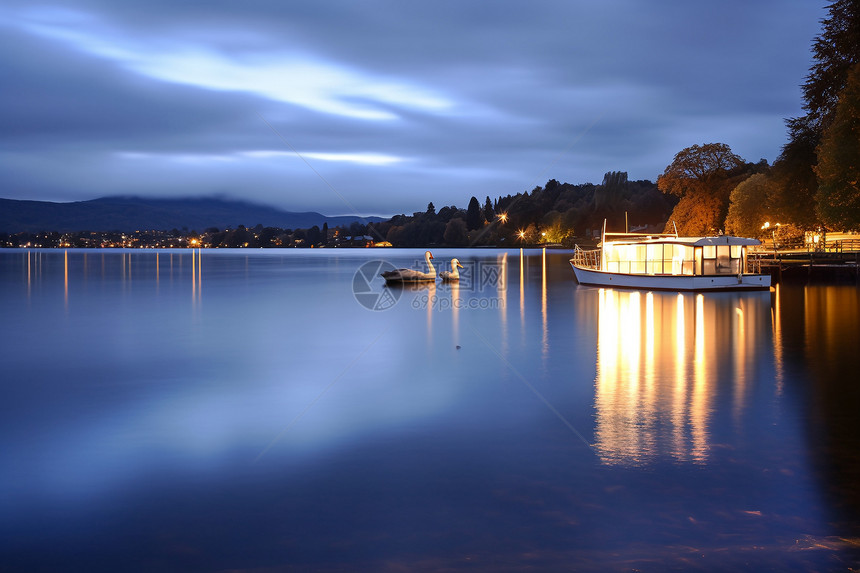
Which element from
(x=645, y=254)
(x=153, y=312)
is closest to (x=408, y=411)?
(x=153, y=312)

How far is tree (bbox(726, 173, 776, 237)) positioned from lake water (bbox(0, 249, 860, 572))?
50218mm

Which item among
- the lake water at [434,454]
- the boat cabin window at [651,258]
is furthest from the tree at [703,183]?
the lake water at [434,454]

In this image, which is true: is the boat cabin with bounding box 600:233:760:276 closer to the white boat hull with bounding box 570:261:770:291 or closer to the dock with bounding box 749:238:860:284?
the white boat hull with bounding box 570:261:770:291

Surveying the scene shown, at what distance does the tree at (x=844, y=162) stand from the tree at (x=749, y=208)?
77.2 feet

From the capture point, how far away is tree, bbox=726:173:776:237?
6850 centimetres

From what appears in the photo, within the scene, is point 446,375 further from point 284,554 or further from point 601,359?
point 284,554

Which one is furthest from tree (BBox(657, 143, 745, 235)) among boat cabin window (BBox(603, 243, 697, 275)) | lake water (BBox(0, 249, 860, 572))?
lake water (BBox(0, 249, 860, 572))

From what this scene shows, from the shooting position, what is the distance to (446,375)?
53.4 feet

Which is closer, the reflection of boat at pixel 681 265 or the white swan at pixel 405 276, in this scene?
the reflection of boat at pixel 681 265

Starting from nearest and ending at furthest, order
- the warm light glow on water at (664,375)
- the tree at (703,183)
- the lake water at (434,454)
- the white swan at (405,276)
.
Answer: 1. the lake water at (434,454)
2. the warm light glow on water at (664,375)
3. the white swan at (405,276)
4. the tree at (703,183)

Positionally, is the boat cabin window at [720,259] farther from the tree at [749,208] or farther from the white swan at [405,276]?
the tree at [749,208]

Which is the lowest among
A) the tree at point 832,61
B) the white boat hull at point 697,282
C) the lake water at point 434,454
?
the lake water at point 434,454

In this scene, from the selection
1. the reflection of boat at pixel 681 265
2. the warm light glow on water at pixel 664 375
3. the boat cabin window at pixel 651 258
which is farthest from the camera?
the boat cabin window at pixel 651 258

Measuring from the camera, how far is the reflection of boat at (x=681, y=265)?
43.5 meters
